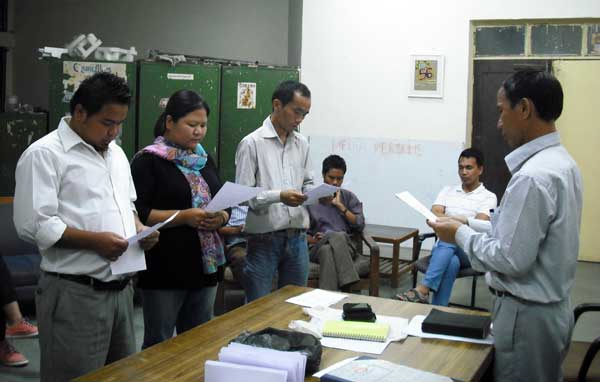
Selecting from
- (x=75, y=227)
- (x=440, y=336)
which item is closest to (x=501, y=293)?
(x=440, y=336)

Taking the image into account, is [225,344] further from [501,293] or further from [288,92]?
[288,92]

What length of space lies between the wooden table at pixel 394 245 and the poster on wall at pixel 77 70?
2492mm

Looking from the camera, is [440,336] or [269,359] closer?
[269,359]

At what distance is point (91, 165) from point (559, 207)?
59.7 inches

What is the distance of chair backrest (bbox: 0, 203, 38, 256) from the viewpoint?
4996 mm

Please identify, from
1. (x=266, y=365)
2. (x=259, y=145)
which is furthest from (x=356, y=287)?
(x=266, y=365)

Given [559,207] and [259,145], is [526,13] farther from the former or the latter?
[559,207]

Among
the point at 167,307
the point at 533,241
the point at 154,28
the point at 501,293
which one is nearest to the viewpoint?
the point at 533,241

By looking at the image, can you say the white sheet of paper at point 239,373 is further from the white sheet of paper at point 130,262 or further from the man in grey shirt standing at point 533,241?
the man in grey shirt standing at point 533,241

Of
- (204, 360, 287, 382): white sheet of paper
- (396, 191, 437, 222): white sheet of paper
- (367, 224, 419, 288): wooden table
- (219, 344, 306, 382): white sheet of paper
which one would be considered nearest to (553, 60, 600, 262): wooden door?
(367, 224, 419, 288): wooden table

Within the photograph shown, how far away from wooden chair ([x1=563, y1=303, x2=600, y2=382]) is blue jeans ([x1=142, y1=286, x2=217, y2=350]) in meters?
1.53

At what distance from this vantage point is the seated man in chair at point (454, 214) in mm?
4805

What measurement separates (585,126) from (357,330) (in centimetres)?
537

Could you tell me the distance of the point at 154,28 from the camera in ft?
28.7
